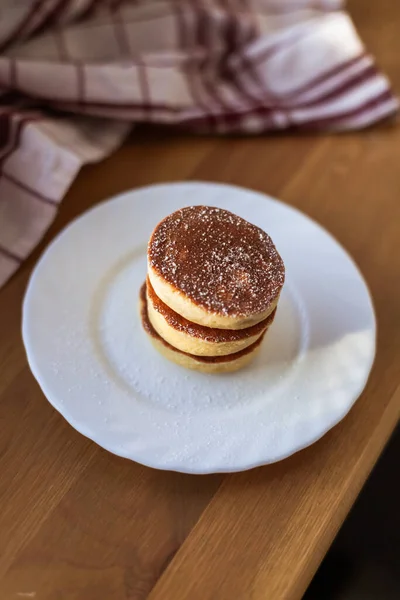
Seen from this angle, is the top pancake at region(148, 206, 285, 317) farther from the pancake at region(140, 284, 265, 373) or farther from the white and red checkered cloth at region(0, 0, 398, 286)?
the white and red checkered cloth at region(0, 0, 398, 286)

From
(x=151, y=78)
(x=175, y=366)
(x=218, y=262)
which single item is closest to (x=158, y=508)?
(x=175, y=366)

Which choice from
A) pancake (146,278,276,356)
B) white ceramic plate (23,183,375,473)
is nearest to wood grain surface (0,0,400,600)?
white ceramic plate (23,183,375,473)

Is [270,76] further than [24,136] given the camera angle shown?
Yes

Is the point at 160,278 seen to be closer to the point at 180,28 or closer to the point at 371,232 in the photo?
the point at 371,232

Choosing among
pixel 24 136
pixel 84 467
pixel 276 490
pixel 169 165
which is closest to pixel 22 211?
pixel 24 136

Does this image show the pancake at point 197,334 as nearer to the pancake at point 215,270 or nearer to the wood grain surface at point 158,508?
the pancake at point 215,270

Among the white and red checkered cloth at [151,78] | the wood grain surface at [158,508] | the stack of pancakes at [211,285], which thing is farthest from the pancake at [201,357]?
the white and red checkered cloth at [151,78]
